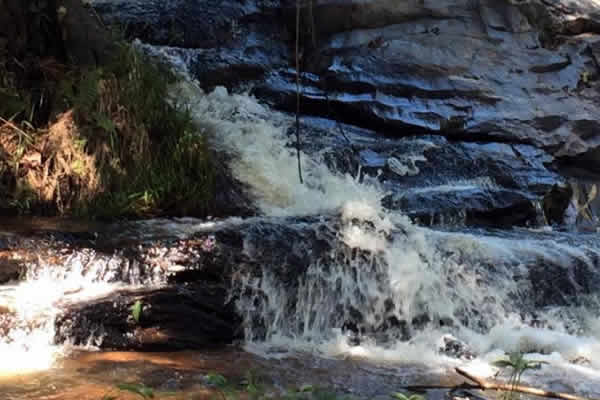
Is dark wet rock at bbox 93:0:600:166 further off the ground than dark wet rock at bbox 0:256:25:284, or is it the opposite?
dark wet rock at bbox 93:0:600:166

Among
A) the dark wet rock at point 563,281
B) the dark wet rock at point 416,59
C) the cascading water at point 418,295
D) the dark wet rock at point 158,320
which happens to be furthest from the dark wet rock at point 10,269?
the dark wet rock at point 416,59

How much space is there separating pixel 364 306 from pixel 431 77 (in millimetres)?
5949

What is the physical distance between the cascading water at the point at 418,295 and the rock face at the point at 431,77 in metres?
1.65

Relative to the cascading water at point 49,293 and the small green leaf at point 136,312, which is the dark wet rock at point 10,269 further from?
the small green leaf at point 136,312

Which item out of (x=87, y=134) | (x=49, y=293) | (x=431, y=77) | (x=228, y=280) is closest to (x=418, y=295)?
(x=228, y=280)

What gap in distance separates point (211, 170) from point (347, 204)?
4.76ft

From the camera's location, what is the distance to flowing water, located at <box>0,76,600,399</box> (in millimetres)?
4176

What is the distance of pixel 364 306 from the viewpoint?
17.5 ft

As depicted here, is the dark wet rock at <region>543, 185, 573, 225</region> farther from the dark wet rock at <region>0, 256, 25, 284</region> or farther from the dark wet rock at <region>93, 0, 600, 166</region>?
the dark wet rock at <region>0, 256, 25, 284</region>

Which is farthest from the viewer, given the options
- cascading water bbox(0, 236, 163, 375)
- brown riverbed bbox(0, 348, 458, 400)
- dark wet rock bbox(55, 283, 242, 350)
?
dark wet rock bbox(55, 283, 242, 350)

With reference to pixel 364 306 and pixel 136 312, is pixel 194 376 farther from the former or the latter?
pixel 364 306

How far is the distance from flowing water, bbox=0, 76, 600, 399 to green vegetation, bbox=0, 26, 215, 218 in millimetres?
492

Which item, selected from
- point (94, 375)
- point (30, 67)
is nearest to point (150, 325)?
point (94, 375)

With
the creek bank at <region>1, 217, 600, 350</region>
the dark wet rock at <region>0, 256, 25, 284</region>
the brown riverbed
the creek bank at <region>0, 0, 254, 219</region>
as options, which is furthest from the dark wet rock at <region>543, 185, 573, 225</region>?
the dark wet rock at <region>0, 256, 25, 284</region>
